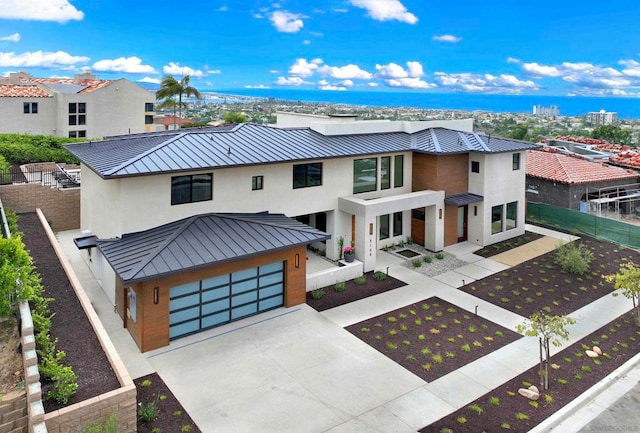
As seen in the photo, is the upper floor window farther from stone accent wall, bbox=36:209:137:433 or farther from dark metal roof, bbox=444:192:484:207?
stone accent wall, bbox=36:209:137:433

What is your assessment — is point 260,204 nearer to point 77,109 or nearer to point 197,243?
point 197,243

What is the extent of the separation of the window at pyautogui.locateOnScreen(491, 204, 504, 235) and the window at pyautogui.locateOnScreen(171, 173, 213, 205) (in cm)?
1605

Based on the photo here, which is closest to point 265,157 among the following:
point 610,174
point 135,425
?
point 135,425

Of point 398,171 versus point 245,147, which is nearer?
point 245,147

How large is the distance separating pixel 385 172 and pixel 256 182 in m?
7.77

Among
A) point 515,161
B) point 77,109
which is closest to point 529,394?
point 515,161

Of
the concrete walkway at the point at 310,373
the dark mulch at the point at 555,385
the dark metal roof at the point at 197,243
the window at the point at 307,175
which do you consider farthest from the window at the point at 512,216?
the dark metal roof at the point at 197,243

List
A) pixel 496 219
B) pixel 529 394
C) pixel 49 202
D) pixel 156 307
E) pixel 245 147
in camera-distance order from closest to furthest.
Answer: pixel 529 394 < pixel 156 307 < pixel 245 147 < pixel 49 202 < pixel 496 219

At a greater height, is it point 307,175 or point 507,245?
point 307,175

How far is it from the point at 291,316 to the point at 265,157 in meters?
6.38

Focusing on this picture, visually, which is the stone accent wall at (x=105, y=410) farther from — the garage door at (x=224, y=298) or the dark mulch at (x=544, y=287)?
the dark mulch at (x=544, y=287)

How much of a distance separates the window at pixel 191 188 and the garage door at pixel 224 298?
11.9 feet

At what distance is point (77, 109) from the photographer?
5397 cm

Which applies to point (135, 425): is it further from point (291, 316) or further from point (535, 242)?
point (535, 242)
